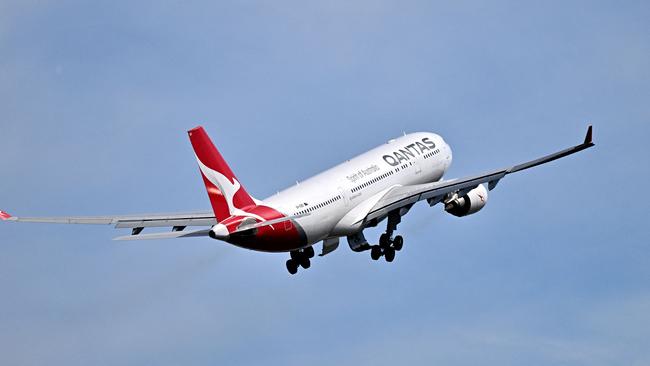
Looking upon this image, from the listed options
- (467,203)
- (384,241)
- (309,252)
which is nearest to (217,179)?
(309,252)

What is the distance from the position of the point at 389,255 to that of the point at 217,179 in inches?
510

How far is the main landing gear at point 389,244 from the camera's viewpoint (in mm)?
80062

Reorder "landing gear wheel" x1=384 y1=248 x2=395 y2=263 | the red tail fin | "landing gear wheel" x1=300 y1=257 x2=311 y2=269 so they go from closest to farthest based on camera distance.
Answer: the red tail fin → "landing gear wheel" x1=300 y1=257 x2=311 y2=269 → "landing gear wheel" x1=384 y1=248 x2=395 y2=263

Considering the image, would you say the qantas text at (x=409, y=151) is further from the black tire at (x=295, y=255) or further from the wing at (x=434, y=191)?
the black tire at (x=295, y=255)

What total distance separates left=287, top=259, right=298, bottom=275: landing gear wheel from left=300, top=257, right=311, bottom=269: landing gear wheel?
1.03 feet

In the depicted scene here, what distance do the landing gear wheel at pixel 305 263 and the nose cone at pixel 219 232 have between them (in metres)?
10.9

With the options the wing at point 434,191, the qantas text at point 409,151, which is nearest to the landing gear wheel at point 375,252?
the wing at point 434,191

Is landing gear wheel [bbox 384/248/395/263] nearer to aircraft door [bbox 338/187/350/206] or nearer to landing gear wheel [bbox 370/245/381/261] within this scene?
landing gear wheel [bbox 370/245/381/261]

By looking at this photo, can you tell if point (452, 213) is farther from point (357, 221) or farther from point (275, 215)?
point (275, 215)

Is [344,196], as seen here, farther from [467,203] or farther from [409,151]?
[409,151]

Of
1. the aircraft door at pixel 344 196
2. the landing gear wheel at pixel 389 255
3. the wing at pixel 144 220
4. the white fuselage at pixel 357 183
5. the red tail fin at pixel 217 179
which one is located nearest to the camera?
the red tail fin at pixel 217 179

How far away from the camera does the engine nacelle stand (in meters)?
81.9

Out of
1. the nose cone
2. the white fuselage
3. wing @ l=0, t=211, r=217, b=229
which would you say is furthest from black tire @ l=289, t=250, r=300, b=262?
the nose cone

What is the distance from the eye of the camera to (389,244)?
8006cm
